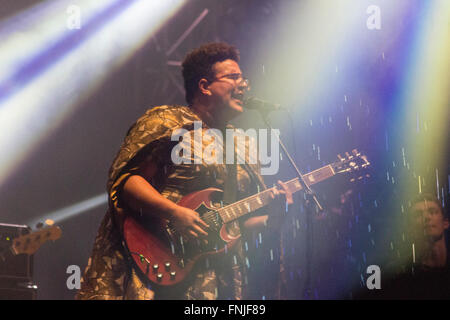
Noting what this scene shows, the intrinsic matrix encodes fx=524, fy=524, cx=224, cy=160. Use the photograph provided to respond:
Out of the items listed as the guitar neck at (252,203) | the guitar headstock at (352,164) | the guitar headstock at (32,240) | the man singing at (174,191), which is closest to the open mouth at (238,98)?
the man singing at (174,191)

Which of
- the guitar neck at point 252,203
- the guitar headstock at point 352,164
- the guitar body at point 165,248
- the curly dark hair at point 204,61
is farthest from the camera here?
the guitar headstock at point 352,164

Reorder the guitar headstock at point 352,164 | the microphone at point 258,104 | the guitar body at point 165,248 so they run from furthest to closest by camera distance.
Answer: the guitar headstock at point 352,164 → the microphone at point 258,104 → the guitar body at point 165,248

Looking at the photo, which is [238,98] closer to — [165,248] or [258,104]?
[258,104]

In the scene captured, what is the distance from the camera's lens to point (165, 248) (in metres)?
2.54

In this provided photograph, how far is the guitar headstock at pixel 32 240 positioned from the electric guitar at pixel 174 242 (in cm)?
93

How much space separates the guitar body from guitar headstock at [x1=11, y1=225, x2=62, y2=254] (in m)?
0.93

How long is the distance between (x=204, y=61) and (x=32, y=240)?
4.95 ft

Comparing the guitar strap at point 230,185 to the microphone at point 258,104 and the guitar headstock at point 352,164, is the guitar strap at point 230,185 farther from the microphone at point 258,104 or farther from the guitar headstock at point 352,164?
the guitar headstock at point 352,164

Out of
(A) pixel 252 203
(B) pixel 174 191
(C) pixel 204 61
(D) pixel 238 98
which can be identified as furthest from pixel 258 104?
(B) pixel 174 191

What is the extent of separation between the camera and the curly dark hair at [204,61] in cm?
310

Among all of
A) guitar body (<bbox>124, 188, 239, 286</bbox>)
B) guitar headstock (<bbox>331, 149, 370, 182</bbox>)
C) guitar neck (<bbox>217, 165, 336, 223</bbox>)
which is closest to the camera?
guitar body (<bbox>124, 188, 239, 286</bbox>)

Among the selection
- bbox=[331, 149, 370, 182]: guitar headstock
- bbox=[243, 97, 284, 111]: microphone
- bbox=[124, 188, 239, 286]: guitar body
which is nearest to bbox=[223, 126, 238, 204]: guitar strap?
bbox=[124, 188, 239, 286]: guitar body

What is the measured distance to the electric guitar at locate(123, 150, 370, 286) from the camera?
2.51m

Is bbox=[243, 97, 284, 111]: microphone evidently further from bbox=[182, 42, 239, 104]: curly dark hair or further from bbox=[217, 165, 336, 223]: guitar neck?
bbox=[217, 165, 336, 223]: guitar neck
